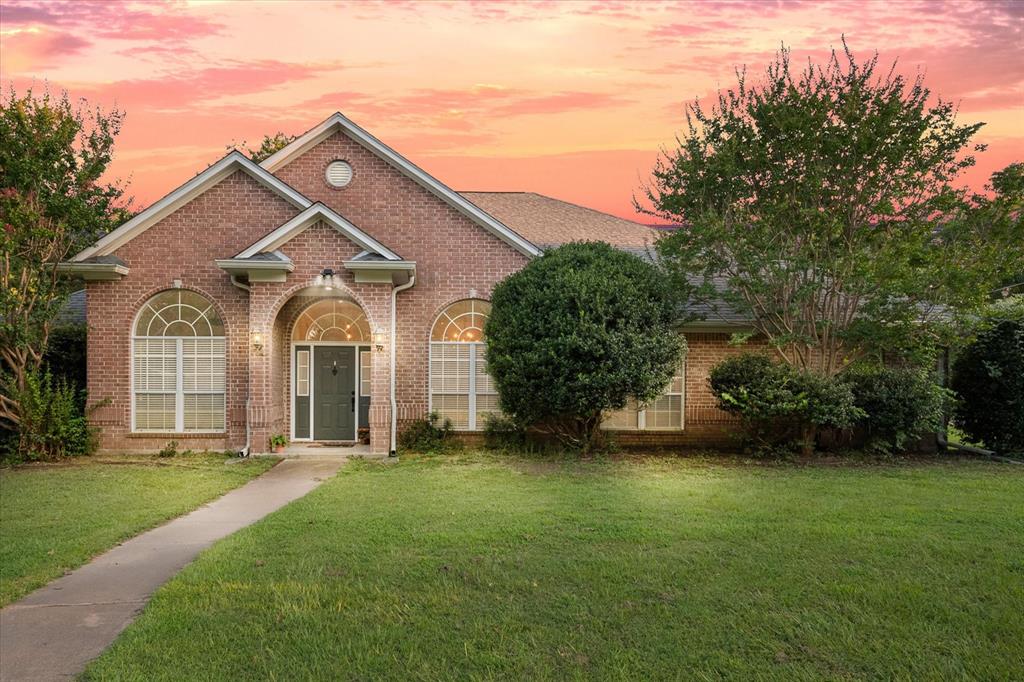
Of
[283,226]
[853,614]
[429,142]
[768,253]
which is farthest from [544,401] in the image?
[429,142]

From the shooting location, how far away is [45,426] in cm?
1403

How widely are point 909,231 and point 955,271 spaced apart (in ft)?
3.87

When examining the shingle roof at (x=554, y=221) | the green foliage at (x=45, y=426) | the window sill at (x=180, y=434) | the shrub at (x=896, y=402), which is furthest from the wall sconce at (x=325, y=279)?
the shrub at (x=896, y=402)

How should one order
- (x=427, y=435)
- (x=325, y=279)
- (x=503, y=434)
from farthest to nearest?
(x=503, y=434)
(x=427, y=435)
(x=325, y=279)

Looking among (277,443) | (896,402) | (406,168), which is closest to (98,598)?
(277,443)

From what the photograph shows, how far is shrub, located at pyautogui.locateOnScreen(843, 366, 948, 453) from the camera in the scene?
47.6 feet

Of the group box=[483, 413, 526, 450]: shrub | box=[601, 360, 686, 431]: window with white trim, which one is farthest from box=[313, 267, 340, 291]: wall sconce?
box=[601, 360, 686, 431]: window with white trim

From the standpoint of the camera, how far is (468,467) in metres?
13.3

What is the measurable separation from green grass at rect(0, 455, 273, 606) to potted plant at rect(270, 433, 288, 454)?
2.67ft

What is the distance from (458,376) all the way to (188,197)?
688 centimetres

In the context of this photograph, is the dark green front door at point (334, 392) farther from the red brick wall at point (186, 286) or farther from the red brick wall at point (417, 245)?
the red brick wall at point (186, 286)

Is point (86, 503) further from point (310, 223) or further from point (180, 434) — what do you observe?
point (310, 223)

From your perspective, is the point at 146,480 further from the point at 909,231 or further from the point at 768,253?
the point at 909,231

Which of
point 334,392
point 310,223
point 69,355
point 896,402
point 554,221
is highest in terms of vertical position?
point 554,221
